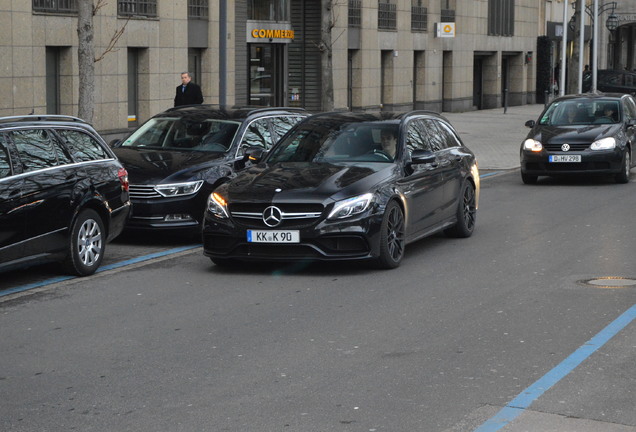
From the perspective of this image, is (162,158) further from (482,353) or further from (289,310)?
(482,353)

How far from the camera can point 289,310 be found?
969 centimetres

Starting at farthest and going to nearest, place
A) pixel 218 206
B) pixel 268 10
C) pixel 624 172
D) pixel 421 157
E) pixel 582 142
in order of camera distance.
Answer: pixel 268 10
pixel 624 172
pixel 582 142
pixel 421 157
pixel 218 206

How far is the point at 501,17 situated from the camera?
179 feet

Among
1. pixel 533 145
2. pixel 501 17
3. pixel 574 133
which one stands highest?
pixel 501 17

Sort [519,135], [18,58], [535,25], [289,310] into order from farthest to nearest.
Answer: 1. [535,25]
2. [519,135]
3. [18,58]
4. [289,310]

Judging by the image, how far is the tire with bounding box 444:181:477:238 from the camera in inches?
548

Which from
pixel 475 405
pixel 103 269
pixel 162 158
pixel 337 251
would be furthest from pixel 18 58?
pixel 475 405

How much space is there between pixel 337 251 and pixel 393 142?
1.84 metres

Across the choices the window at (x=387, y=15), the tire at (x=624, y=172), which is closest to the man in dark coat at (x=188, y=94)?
the tire at (x=624, y=172)

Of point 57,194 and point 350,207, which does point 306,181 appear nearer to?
point 350,207

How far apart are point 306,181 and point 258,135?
3.70m

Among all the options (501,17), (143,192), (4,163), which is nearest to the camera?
(4,163)

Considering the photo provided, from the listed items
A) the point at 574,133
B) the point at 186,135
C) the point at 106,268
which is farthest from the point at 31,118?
the point at 574,133

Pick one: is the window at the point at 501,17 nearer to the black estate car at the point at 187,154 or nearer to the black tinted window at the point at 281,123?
the black estate car at the point at 187,154
